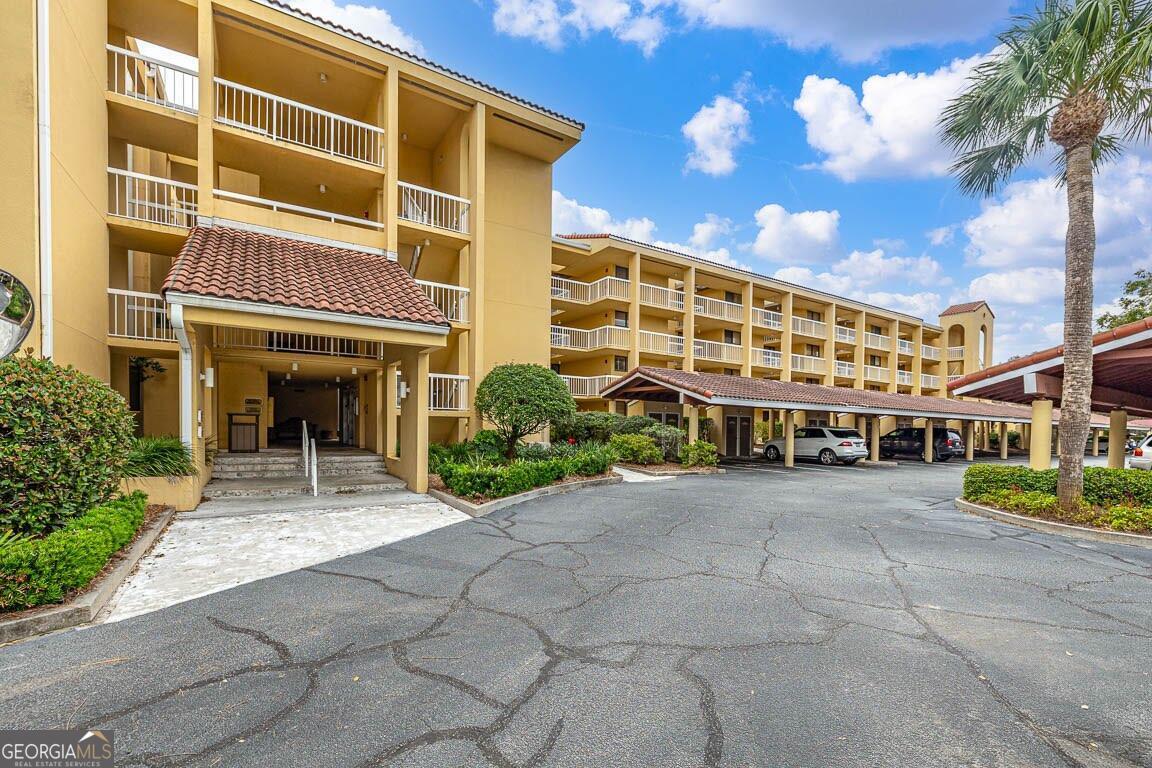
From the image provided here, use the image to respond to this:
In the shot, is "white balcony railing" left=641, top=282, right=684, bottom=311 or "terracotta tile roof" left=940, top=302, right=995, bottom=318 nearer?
"white balcony railing" left=641, top=282, right=684, bottom=311

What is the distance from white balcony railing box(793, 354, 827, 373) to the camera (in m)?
27.9

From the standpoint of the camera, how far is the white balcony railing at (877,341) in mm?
31672

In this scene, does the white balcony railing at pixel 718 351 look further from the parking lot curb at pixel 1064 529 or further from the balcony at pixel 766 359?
the parking lot curb at pixel 1064 529

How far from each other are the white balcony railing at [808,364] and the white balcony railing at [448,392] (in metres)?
21.4

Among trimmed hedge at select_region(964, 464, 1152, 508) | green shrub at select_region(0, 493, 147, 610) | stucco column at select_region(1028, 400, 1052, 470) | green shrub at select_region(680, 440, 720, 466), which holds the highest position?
stucco column at select_region(1028, 400, 1052, 470)

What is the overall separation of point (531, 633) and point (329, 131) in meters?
13.8

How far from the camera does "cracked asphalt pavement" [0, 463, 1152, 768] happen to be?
273 centimetres

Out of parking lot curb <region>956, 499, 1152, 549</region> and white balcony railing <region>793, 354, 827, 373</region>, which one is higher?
white balcony railing <region>793, 354, 827, 373</region>

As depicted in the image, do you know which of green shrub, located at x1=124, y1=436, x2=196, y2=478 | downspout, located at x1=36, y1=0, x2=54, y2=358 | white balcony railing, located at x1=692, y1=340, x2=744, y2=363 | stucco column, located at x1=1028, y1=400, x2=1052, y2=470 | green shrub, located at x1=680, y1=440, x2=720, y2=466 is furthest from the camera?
white balcony railing, located at x1=692, y1=340, x2=744, y2=363

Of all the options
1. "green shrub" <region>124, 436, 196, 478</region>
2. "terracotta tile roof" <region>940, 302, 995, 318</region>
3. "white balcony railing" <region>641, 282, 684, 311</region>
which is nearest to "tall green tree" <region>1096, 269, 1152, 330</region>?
"terracotta tile roof" <region>940, 302, 995, 318</region>

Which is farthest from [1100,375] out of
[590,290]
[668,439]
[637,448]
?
[590,290]

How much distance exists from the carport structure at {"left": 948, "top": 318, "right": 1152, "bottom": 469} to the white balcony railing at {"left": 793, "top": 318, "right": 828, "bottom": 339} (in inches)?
576

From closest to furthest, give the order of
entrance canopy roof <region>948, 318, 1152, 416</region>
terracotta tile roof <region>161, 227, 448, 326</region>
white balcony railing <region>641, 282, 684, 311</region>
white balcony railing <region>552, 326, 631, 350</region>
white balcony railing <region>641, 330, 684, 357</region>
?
terracotta tile roof <region>161, 227, 448, 326</region> → entrance canopy roof <region>948, 318, 1152, 416</region> → white balcony railing <region>552, 326, 631, 350</region> → white balcony railing <region>641, 330, 684, 357</region> → white balcony railing <region>641, 282, 684, 311</region>

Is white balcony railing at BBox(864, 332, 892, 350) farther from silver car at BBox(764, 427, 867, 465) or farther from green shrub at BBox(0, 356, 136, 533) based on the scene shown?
green shrub at BBox(0, 356, 136, 533)
